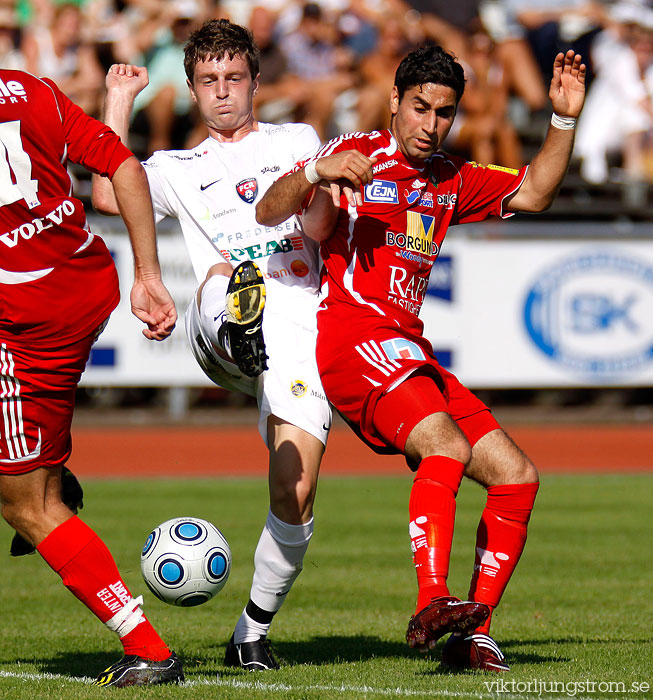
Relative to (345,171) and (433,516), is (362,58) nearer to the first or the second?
(345,171)

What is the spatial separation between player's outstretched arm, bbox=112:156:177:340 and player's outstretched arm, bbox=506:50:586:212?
1751 mm

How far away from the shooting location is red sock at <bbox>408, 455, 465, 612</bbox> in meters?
4.55

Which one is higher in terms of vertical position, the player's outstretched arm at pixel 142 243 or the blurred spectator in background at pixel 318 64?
the blurred spectator in background at pixel 318 64

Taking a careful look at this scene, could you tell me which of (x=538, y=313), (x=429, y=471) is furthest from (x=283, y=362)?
(x=538, y=313)

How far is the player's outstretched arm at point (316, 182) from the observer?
4711mm

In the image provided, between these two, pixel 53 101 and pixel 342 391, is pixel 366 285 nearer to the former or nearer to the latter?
pixel 342 391

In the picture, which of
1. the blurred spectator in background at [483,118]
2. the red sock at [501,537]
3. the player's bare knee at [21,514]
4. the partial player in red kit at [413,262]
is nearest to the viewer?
the player's bare knee at [21,514]

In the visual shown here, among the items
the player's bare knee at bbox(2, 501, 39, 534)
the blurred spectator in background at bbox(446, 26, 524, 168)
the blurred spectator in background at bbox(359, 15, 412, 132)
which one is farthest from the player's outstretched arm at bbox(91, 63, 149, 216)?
the blurred spectator in background at bbox(446, 26, 524, 168)

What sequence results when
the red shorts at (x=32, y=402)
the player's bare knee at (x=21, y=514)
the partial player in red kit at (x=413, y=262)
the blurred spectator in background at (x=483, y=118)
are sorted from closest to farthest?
the red shorts at (x=32, y=402) → the player's bare knee at (x=21, y=514) → the partial player in red kit at (x=413, y=262) → the blurred spectator in background at (x=483, y=118)

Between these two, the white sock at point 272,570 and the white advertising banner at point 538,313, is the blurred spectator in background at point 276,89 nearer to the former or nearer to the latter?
the white advertising banner at point 538,313

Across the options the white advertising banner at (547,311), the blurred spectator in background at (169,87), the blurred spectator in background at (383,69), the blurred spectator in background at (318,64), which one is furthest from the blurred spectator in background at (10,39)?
the white advertising banner at (547,311)

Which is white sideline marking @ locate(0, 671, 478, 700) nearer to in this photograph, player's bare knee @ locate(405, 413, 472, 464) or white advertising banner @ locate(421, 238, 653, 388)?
player's bare knee @ locate(405, 413, 472, 464)

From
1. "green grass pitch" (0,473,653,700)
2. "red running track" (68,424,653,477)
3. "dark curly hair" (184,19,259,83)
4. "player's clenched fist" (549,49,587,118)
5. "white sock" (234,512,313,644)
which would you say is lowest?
"red running track" (68,424,653,477)

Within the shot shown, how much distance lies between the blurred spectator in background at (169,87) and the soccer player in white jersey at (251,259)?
1051 centimetres
